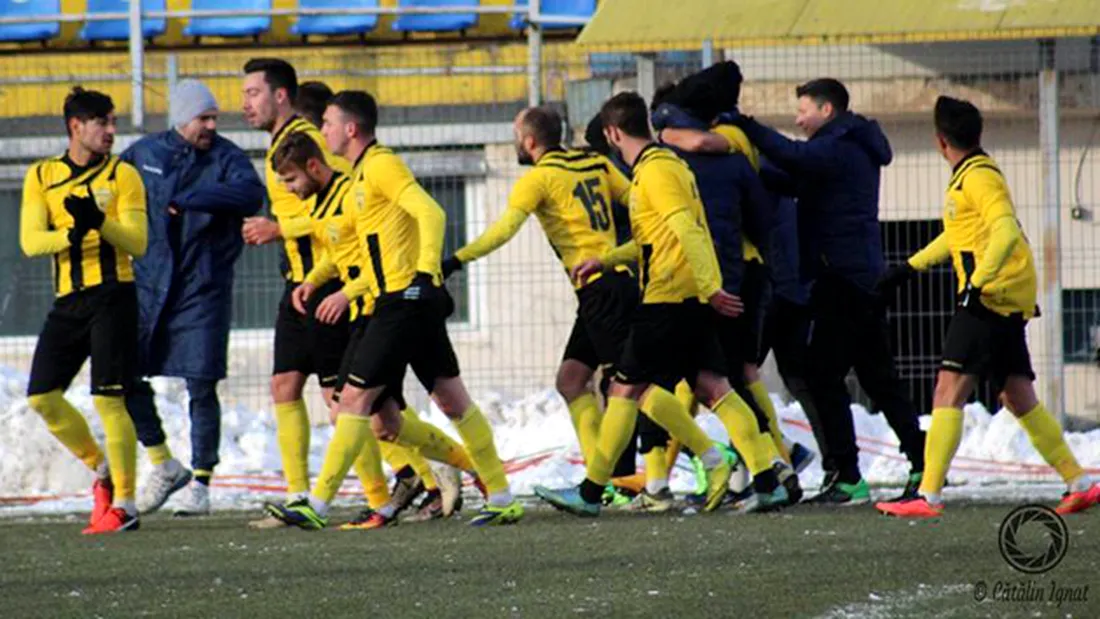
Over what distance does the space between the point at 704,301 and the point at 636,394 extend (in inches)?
22.8

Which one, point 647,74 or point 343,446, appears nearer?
point 343,446

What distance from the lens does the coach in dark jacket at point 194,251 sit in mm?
12781

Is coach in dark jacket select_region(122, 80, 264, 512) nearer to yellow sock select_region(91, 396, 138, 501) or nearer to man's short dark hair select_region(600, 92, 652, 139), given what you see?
yellow sock select_region(91, 396, 138, 501)

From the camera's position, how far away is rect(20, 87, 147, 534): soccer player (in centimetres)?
1140

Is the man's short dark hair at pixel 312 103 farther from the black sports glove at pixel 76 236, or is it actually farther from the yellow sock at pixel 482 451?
the yellow sock at pixel 482 451

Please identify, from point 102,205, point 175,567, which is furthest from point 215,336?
point 175,567

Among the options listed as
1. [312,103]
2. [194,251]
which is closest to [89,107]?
[312,103]

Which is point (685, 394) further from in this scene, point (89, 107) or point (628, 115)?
point (89, 107)

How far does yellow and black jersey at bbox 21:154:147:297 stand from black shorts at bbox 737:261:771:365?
2.96 metres

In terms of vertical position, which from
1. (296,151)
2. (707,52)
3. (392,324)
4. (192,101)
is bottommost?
(392,324)

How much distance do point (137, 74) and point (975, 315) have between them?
31.7 feet

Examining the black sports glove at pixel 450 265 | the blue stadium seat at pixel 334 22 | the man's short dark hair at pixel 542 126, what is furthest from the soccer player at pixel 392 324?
the blue stadium seat at pixel 334 22

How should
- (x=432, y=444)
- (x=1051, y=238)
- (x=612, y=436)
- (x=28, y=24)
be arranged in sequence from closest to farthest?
1. (x=612, y=436)
2. (x=432, y=444)
3. (x=1051, y=238)
4. (x=28, y=24)

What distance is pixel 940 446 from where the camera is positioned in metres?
10.8
